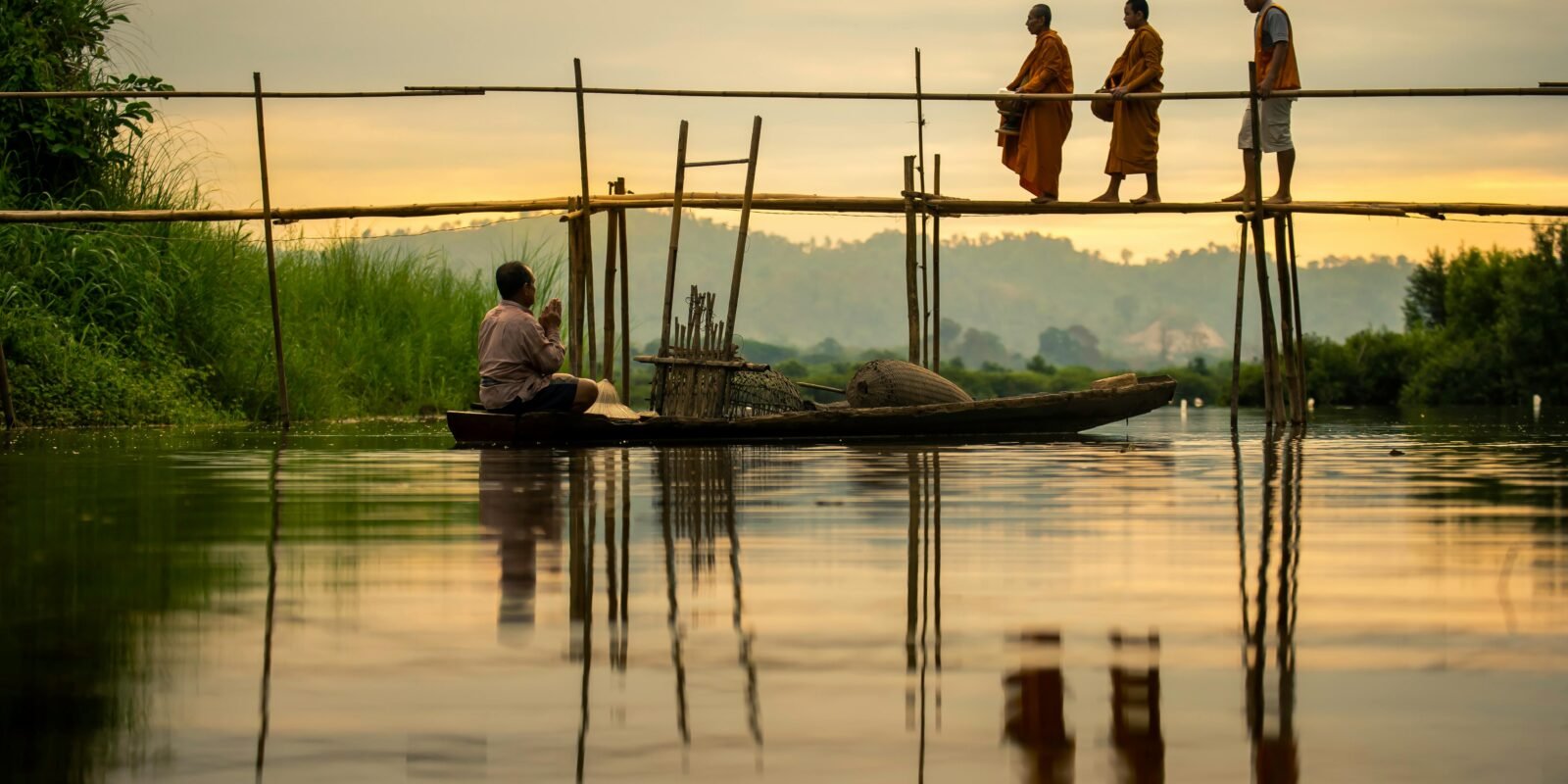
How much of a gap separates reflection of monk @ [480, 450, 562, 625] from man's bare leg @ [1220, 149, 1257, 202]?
671 cm

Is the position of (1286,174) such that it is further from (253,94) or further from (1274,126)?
(253,94)

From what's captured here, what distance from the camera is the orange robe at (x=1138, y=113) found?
15305 millimetres

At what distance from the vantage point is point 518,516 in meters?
6.65

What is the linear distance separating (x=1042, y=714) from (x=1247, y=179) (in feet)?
42.8

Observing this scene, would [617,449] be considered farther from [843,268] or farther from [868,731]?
[843,268]

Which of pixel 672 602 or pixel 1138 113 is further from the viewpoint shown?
pixel 1138 113

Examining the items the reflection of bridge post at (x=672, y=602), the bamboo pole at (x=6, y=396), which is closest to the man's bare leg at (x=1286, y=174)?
the reflection of bridge post at (x=672, y=602)

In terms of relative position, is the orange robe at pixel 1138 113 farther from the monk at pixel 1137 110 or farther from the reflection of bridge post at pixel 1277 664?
the reflection of bridge post at pixel 1277 664

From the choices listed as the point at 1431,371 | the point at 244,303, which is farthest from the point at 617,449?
the point at 1431,371

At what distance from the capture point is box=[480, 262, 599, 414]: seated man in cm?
1252

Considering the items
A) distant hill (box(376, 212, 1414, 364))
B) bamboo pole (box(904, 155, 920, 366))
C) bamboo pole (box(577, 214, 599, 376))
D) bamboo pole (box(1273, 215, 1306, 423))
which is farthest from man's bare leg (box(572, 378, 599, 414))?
distant hill (box(376, 212, 1414, 364))

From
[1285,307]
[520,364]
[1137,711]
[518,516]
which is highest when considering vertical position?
[1285,307]

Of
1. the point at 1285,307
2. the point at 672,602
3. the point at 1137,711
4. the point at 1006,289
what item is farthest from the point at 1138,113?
the point at 1006,289

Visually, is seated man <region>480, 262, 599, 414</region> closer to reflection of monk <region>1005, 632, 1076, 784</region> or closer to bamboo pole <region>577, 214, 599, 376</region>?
bamboo pole <region>577, 214, 599, 376</region>
